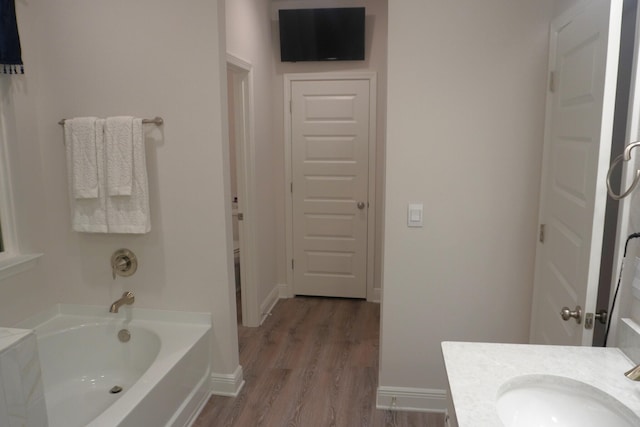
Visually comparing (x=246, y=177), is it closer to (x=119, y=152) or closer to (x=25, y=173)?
(x=119, y=152)

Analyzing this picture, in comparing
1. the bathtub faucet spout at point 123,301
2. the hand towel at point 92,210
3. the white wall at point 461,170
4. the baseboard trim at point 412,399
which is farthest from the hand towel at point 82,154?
the baseboard trim at point 412,399

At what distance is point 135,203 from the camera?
2.45m

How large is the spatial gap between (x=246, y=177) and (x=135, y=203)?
109 centimetres

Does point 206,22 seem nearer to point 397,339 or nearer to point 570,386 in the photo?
point 397,339

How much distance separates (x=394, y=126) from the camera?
2279 mm

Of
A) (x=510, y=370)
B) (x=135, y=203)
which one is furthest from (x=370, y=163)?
(x=510, y=370)

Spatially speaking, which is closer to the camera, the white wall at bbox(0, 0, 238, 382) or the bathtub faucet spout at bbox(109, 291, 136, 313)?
the white wall at bbox(0, 0, 238, 382)

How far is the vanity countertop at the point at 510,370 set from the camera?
115 cm

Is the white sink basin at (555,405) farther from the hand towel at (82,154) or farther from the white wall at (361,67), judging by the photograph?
the white wall at (361,67)

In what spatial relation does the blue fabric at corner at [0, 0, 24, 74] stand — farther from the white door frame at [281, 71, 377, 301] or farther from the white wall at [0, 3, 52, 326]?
the white door frame at [281, 71, 377, 301]

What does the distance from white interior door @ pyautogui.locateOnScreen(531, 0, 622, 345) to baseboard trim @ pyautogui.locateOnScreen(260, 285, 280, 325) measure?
2.23 m

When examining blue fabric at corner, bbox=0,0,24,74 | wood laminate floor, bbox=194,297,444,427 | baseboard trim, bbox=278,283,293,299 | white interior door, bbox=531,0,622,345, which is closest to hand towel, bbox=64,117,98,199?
blue fabric at corner, bbox=0,0,24,74

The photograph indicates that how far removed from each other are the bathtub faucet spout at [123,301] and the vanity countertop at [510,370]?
6.31 feet

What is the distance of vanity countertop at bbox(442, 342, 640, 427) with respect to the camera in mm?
1151
